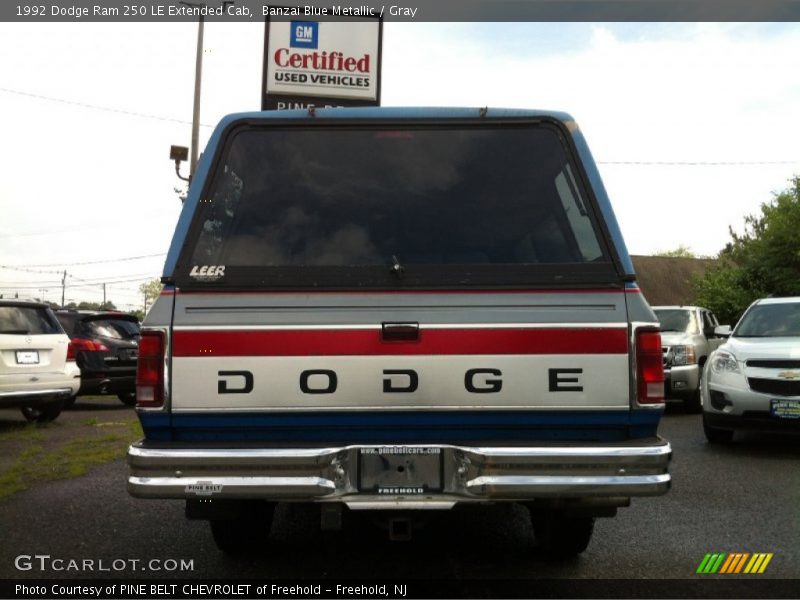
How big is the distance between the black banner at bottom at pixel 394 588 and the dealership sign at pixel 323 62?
10.9 metres

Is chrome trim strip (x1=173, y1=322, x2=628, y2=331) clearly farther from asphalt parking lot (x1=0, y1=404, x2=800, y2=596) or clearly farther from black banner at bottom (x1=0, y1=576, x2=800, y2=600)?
asphalt parking lot (x1=0, y1=404, x2=800, y2=596)

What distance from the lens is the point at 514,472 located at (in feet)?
10.5

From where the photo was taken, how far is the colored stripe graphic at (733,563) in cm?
425

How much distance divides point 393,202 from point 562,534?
80.5 inches

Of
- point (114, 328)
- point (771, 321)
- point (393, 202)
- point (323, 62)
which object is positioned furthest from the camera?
point (323, 62)

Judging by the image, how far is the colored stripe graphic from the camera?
4250 mm

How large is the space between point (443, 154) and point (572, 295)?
896 mm

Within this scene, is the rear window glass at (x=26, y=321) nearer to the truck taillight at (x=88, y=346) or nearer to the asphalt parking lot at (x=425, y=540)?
the truck taillight at (x=88, y=346)

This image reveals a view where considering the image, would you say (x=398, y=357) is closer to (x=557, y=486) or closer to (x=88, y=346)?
(x=557, y=486)

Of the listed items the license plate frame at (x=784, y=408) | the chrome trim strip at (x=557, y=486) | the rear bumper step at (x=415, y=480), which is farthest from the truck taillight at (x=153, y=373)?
the license plate frame at (x=784, y=408)

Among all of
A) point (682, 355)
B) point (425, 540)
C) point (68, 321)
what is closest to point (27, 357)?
point (68, 321)

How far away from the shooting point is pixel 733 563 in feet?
14.3

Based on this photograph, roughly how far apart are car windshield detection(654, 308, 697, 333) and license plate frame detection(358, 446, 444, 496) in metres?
10.2

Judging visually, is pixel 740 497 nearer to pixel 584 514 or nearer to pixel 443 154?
pixel 584 514
